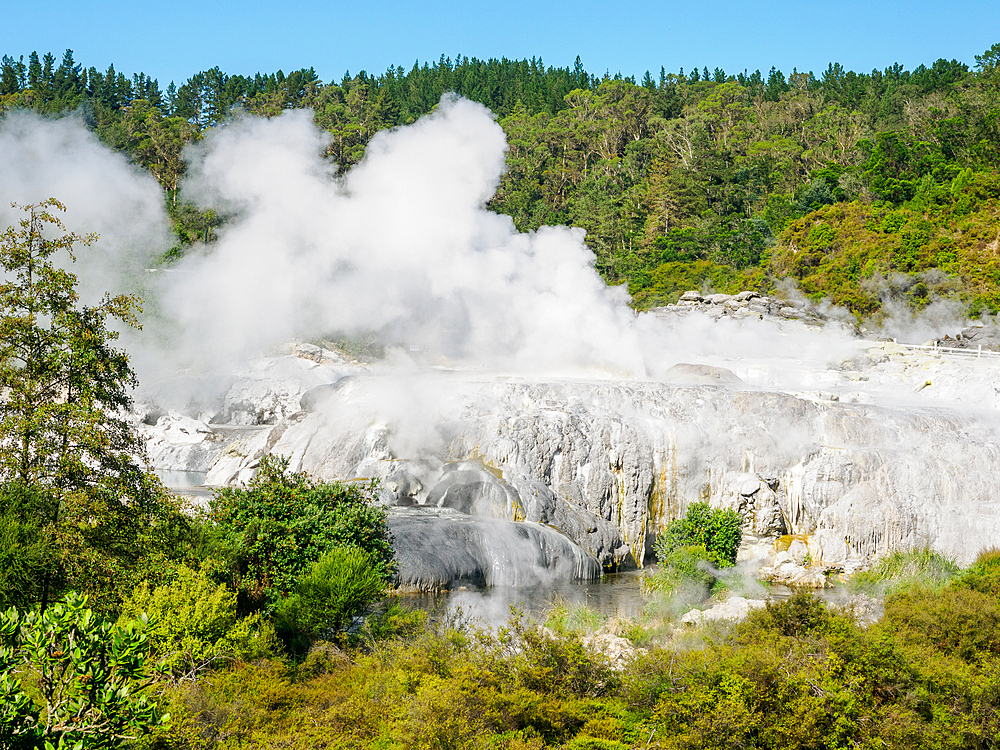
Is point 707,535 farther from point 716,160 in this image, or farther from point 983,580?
point 716,160

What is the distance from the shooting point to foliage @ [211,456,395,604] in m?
12.0

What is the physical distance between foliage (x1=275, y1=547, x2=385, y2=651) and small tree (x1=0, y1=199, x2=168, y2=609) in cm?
223

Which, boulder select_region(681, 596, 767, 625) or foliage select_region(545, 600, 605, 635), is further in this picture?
boulder select_region(681, 596, 767, 625)

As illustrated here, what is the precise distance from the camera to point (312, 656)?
1055 centimetres

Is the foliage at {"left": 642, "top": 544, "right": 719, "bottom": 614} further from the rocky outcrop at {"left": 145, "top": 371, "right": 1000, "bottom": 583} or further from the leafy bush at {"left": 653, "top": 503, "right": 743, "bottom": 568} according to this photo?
the rocky outcrop at {"left": 145, "top": 371, "right": 1000, "bottom": 583}

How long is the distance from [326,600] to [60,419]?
387 cm

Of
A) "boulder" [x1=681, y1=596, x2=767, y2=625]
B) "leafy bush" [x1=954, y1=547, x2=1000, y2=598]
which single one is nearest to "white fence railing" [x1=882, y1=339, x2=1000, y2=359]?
"leafy bush" [x1=954, y1=547, x2=1000, y2=598]

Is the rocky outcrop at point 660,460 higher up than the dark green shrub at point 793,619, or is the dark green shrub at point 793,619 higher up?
the rocky outcrop at point 660,460

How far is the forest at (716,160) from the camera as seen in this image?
45.5m

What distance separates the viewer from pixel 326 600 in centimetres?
1125

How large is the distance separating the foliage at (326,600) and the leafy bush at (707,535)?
8621 mm

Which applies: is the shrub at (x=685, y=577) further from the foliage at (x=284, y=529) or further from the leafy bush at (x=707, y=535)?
the foliage at (x=284, y=529)

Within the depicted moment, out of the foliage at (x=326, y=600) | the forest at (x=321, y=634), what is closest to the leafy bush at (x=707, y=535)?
the forest at (x=321, y=634)

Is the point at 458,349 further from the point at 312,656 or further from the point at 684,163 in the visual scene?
the point at 684,163
